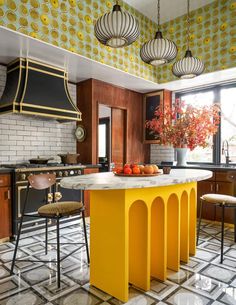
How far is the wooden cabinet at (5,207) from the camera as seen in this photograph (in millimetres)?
3191

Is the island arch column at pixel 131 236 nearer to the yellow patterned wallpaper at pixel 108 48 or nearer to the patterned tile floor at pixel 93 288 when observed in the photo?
the patterned tile floor at pixel 93 288

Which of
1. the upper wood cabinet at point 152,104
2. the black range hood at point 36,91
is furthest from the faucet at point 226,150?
the black range hood at point 36,91

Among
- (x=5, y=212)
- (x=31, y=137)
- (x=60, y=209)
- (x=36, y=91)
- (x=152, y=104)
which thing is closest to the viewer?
(x=60, y=209)

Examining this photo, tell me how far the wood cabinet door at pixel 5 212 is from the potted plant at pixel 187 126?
249cm

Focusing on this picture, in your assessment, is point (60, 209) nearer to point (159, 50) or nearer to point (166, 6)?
point (159, 50)

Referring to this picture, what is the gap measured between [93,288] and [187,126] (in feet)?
9.08

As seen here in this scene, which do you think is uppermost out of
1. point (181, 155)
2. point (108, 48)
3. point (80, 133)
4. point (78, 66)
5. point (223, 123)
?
point (108, 48)

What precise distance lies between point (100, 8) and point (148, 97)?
2.26 metres

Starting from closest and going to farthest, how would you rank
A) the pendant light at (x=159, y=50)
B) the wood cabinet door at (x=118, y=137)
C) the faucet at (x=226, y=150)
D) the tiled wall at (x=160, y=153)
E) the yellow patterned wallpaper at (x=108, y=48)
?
the pendant light at (x=159, y=50) < the yellow patterned wallpaper at (x=108, y=48) < the faucet at (x=226, y=150) < the wood cabinet door at (x=118, y=137) < the tiled wall at (x=160, y=153)

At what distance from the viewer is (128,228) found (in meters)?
2.00

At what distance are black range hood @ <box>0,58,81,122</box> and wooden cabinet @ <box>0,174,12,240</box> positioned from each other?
0.96m

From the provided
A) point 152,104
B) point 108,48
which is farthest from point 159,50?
point 152,104

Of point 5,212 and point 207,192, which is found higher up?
point 207,192

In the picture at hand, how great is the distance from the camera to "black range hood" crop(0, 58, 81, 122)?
345 centimetres
